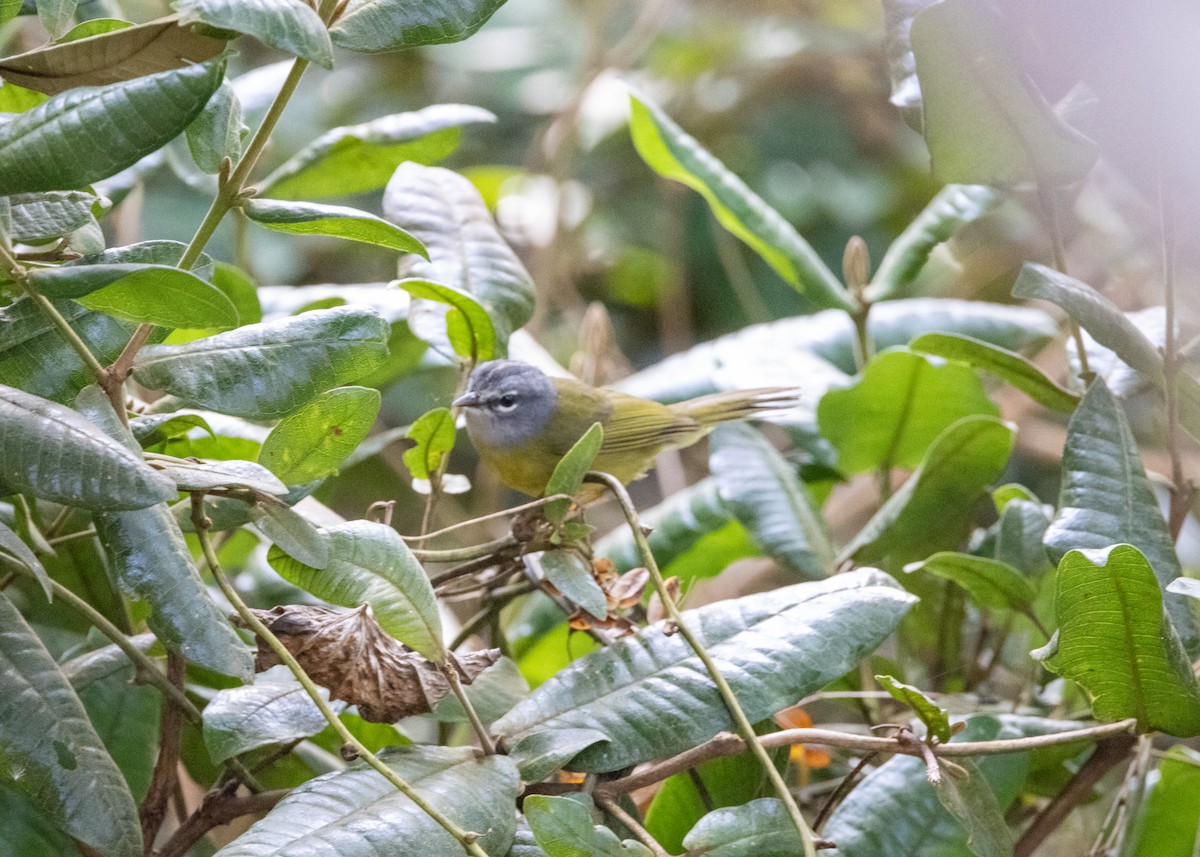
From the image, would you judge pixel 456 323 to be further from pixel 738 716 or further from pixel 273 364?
pixel 738 716

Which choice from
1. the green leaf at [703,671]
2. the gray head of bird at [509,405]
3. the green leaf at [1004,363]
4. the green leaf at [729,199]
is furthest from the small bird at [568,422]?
the green leaf at [703,671]

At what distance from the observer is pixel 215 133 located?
0.75 m

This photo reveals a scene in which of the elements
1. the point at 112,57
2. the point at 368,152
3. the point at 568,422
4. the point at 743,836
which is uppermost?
the point at 112,57

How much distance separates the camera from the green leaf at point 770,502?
118 centimetres

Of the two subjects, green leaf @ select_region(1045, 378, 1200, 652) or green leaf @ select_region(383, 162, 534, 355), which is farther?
green leaf @ select_region(383, 162, 534, 355)

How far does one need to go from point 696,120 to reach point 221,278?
2.56m

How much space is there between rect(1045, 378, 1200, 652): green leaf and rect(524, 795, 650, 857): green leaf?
439mm

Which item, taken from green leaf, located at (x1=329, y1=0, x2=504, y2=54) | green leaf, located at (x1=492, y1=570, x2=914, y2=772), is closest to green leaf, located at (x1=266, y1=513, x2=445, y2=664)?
green leaf, located at (x1=492, y1=570, x2=914, y2=772)

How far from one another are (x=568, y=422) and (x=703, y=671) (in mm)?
1252

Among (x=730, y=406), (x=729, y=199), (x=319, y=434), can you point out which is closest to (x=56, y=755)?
(x=319, y=434)

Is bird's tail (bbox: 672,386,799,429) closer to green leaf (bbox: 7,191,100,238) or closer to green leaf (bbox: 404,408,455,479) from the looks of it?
green leaf (bbox: 404,408,455,479)

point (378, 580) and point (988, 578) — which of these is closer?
point (378, 580)

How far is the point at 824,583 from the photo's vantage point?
930 millimetres

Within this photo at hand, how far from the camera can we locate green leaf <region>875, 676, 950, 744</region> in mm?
798
